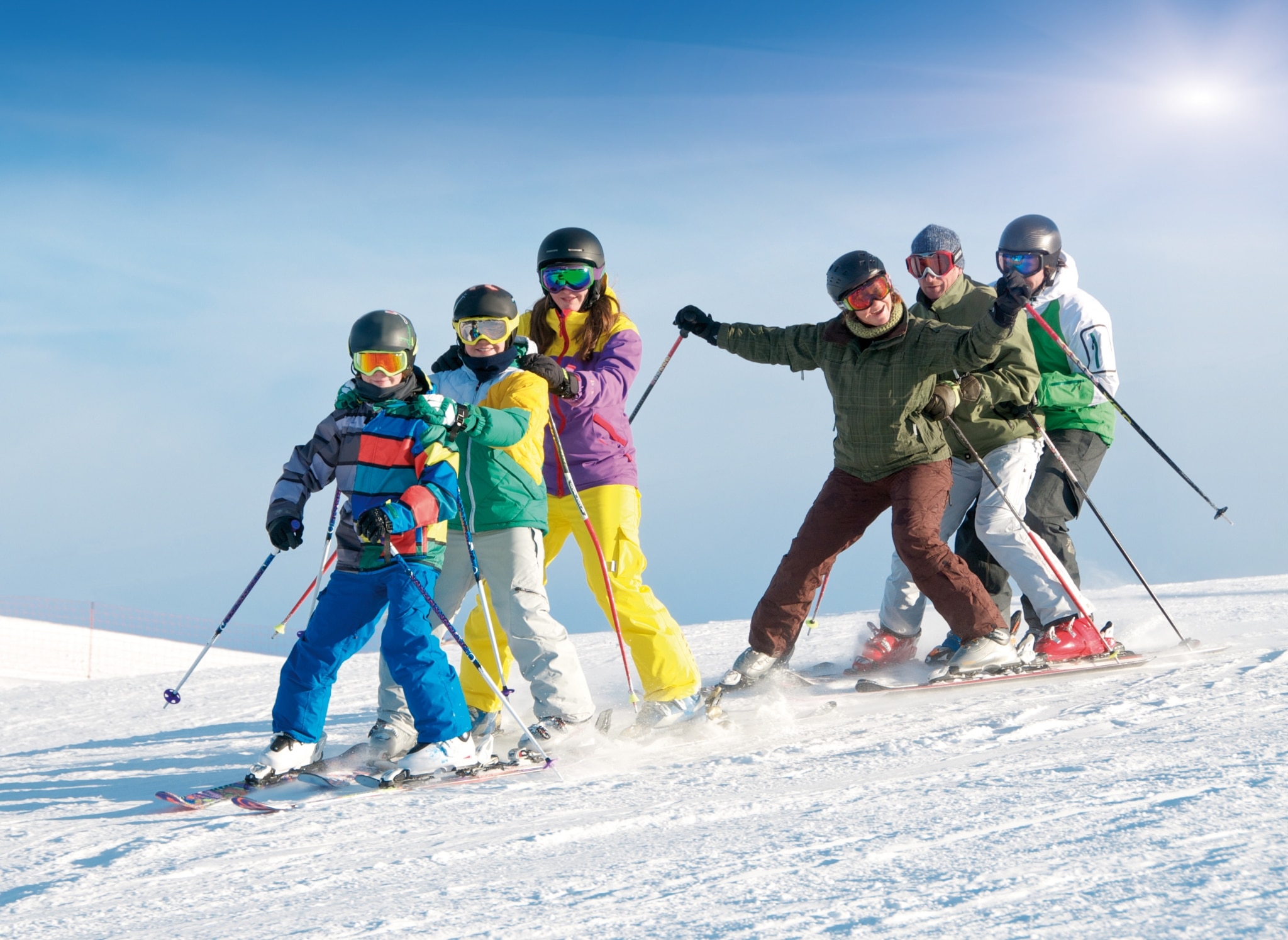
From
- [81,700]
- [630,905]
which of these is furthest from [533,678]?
[81,700]

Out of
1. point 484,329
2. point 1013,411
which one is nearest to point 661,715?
point 484,329

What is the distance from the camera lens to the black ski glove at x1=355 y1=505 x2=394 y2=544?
3.68 m

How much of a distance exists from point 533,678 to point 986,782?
169 cm

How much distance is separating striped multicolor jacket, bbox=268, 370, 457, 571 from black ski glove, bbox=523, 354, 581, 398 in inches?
16.1

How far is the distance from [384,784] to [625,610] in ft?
3.82

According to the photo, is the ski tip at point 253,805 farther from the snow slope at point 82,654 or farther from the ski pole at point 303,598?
the snow slope at point 82,654

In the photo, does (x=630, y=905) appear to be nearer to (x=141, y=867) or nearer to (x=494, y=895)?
(x=494, y=895)

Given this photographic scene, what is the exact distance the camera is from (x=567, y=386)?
4.36 meters

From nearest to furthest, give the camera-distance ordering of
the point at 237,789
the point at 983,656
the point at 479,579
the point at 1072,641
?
the point at 237,789, the point at 479,579, the point at 983,656, the point at 1072,641

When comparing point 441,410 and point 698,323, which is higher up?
point 698,323

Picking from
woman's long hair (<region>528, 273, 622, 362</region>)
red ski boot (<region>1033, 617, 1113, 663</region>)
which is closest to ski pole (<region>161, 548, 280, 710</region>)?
woman's long hair (<region>528, 273, 622, 362</region>)

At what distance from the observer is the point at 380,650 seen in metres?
3.91

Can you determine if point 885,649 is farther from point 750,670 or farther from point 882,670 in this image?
point 750,670

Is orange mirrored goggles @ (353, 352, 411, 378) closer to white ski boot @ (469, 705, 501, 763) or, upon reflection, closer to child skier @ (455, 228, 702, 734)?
child skier @ (455, 228, 702, 734)
